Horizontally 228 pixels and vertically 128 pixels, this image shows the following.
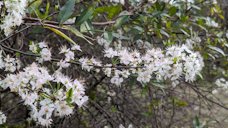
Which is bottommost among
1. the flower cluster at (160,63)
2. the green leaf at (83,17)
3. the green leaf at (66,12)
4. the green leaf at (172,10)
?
the flower cluster at (160,63)

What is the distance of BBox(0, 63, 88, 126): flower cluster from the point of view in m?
1.07

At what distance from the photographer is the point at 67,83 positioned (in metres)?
1.15

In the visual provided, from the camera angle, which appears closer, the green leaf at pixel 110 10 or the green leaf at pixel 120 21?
the green leaf at pixel 110 10

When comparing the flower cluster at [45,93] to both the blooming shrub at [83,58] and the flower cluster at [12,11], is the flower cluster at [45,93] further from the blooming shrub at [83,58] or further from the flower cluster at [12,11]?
the flower cluster at [12,11]

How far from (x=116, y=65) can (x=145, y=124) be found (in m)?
1.19

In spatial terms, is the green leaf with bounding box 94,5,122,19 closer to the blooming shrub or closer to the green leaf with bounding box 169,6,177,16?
the blooming shrub

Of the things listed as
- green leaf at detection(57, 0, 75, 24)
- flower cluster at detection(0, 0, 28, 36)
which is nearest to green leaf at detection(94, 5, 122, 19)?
green leaf at detection(57, 0, 75, 24)

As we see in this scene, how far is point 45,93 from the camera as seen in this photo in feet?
3.65


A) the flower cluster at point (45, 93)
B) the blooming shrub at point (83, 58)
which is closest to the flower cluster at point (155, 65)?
the blooming shrub at point (83, 58)

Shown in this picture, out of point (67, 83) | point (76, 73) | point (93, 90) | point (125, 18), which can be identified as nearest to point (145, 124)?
point (93, 90)

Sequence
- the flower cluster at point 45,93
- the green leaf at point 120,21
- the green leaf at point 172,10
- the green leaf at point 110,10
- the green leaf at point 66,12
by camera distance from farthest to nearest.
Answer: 1. the green leaf at point 172,10
2. the green leaf at point 120,21
3. the green leaf at point 110,10
4. the green leaf at point 66,12
5. the flower cluster at point 45,93

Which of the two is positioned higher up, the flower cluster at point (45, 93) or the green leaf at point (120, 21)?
the green leaf at point (120, 21)

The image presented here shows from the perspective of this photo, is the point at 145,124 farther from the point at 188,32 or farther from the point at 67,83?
the point at 67,83

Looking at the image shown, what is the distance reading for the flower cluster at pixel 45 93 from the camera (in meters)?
1.07
